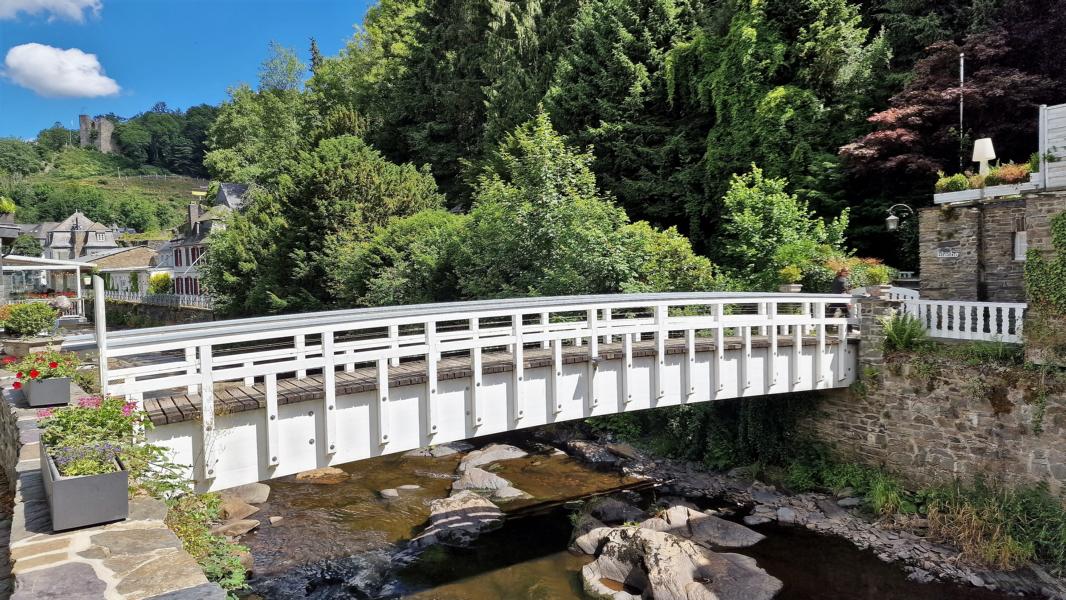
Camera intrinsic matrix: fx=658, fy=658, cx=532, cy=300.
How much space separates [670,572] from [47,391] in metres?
8.24

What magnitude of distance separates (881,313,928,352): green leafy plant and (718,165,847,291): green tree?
14.2 ft

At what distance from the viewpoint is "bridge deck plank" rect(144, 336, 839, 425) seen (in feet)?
22.6

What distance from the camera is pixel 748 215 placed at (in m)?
18.4

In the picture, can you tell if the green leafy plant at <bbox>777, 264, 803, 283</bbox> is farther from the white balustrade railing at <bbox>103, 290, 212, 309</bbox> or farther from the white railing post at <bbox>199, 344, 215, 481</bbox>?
the white balustrade railing at <bbox>103, 290, 212, 309</bbox>

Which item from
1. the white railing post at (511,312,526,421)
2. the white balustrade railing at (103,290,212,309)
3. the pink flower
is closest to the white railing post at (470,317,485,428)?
the white railing post at (511,312,526,421)

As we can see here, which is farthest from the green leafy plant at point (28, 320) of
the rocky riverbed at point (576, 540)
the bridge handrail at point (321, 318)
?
the rocky riverbed at point (576, 540)

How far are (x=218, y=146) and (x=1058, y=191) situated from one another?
66.5m

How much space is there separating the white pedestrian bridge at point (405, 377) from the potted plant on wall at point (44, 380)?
0.32 meters

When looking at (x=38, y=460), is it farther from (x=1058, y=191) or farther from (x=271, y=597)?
(x=1058, y=191)

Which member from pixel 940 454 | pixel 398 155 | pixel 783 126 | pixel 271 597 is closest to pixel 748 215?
pixel 783 126

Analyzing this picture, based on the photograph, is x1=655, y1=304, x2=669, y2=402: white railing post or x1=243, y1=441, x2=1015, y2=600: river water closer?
x1=243, y1=441, x2=1015, y2=600: river water

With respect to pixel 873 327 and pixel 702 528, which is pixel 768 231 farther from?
pixel 702 528

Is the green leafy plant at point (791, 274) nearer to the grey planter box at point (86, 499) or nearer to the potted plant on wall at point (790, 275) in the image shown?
the potted plant on wall at point (790, 275)

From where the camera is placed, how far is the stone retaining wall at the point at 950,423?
36.1 feet
